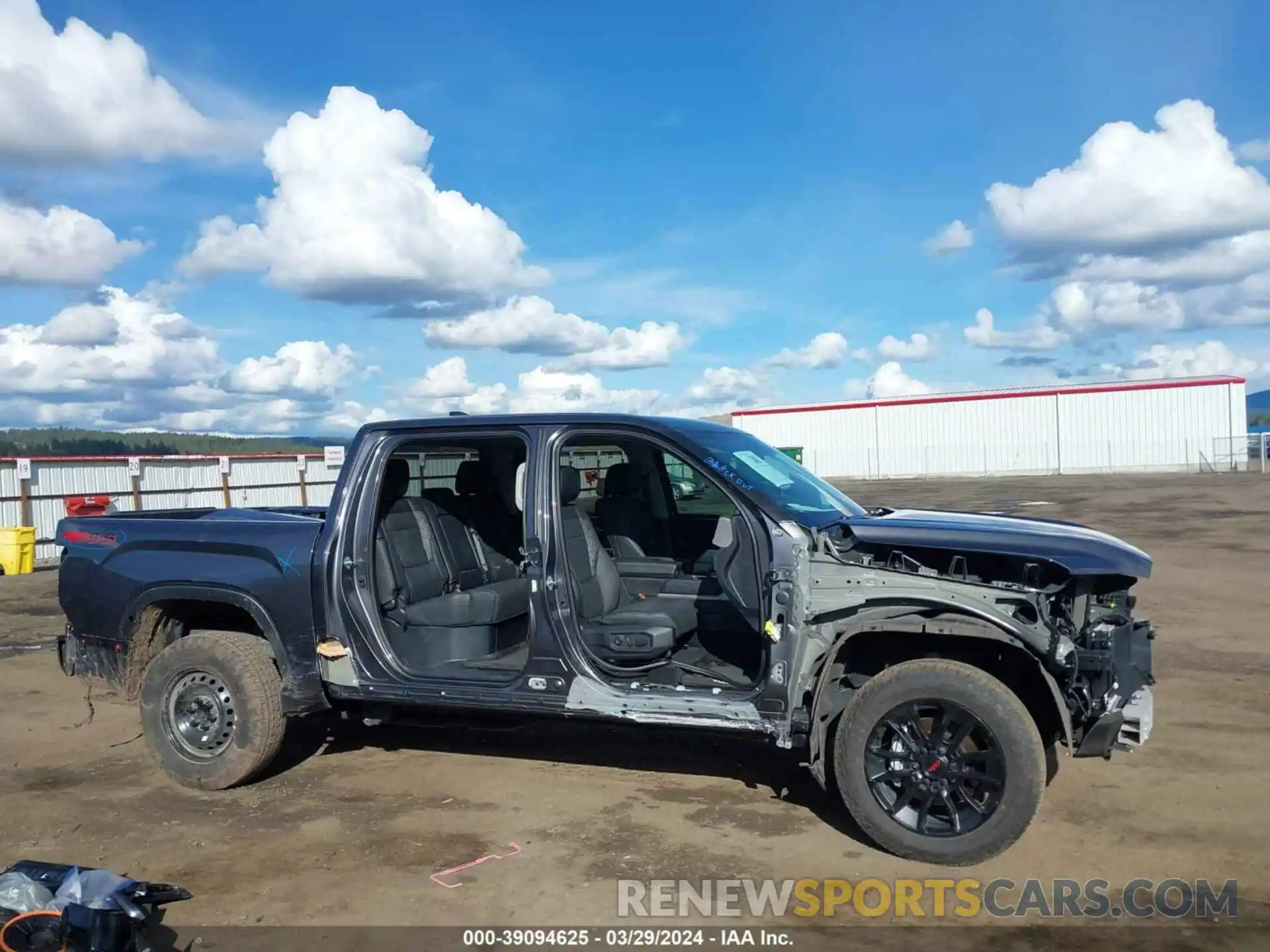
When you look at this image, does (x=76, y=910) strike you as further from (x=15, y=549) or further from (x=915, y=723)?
(x=15, y=549)

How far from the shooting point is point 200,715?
218 inches

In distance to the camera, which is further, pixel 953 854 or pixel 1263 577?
pixel 1263 577

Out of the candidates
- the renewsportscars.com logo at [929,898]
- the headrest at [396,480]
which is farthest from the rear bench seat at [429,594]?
A: the renewsportscars.com logo at [929,898]

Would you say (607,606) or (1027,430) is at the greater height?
(1027,430)

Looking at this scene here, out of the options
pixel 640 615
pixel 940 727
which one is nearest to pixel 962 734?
pixel 940 727

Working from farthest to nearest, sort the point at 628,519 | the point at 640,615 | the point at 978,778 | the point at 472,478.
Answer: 1. the point at 628,519
2. the point at 472,478
3. the point at 640,615
4. the point at 978,778

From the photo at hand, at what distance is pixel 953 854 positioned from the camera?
4297 mm

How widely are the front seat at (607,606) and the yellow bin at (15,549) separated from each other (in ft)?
52.0

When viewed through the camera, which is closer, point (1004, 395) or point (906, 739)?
point (906, 739)

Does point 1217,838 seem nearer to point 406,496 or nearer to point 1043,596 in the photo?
point 1043,596

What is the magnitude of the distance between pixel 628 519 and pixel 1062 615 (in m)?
2.87

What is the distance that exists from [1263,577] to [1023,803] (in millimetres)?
10007

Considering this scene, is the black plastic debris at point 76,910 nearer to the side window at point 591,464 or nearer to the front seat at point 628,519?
the side window at point 591,464

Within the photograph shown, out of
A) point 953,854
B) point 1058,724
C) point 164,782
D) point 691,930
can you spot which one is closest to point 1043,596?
point 1058,724
